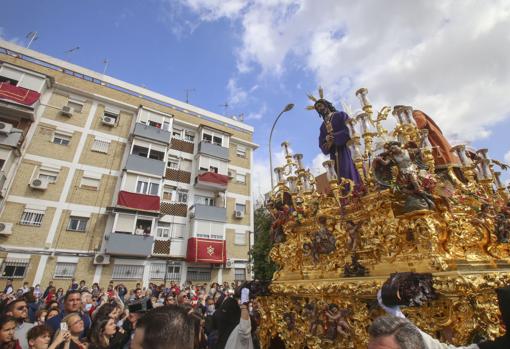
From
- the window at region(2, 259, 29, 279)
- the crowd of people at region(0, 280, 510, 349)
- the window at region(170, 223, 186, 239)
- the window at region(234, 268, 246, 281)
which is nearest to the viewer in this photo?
the crowd of people at region(0, 280, 510, 349)

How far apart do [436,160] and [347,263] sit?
299cm

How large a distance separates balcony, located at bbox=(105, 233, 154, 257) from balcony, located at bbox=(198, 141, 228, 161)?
842 cm

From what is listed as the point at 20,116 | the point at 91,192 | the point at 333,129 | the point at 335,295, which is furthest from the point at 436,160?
the point at 20,116

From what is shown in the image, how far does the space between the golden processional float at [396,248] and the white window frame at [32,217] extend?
16.7m

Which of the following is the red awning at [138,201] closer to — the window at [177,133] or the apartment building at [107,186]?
the apartment building at [107,186]

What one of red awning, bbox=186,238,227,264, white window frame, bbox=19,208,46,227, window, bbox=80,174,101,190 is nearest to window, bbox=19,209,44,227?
white window frame, bbox=19,208,46,227

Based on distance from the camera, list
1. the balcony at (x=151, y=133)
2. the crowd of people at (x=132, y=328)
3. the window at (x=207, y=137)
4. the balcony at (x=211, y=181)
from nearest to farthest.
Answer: the crowd of people at (x=132, y=328)
the balcony at (x=151, y=133)
the balcony at (x=211, y=181)
the window at (x=207, y=137)

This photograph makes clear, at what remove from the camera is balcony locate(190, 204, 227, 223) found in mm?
20156

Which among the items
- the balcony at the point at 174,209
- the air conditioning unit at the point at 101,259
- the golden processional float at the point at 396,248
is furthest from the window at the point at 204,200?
the golden processional float at the point at 396,248

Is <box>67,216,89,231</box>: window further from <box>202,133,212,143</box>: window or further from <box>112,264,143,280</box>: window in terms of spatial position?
<box>202,133,212,143</box>: window

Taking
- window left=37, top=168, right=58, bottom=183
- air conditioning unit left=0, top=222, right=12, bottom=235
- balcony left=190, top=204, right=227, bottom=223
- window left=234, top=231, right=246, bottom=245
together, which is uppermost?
window left=37, top=168, right=58, bottom=183

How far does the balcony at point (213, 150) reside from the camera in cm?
2259

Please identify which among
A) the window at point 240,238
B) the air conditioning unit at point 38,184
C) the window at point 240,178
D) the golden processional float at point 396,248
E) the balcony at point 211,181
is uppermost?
the window at point 240,178

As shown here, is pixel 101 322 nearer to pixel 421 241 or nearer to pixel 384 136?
pixel 421 241
